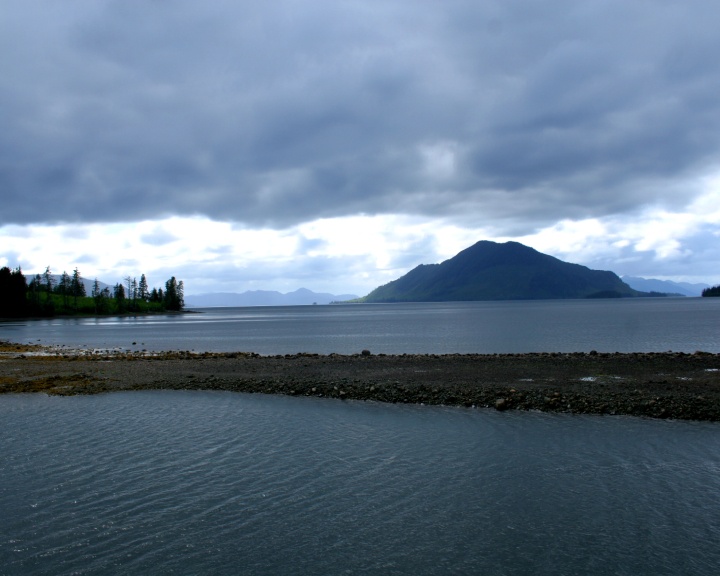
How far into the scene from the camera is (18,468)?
17.0 metres

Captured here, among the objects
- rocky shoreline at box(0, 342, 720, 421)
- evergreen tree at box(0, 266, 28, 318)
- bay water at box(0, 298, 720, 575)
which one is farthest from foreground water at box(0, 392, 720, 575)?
evergreen tree at box(0, 266, 28, 318)

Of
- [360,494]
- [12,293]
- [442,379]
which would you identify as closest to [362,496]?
[360,494]

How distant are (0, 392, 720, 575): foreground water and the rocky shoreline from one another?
3.17 meters

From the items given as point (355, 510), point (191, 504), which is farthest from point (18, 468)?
point (355, 510)

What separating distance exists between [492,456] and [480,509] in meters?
4.69

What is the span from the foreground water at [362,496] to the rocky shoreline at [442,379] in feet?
10.4

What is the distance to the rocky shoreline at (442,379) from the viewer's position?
86.0 ft

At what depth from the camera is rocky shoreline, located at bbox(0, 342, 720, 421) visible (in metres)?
26.2

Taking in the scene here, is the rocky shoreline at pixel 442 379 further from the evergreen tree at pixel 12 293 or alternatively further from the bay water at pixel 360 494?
the evergreen tree at pixel 12 293

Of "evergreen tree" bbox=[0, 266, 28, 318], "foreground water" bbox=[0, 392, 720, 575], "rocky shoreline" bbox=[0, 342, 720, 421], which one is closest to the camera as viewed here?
"foreground water" bbox=[0, 392, 720, 575]

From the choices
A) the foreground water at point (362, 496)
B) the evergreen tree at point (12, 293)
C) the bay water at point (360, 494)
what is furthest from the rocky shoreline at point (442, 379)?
the evergreen tree at point (12, 293)

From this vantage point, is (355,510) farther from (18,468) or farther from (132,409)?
(132,409)

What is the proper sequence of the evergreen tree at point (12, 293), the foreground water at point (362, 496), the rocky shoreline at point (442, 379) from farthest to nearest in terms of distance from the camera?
the evergreen tree at point (12, 293) < the rocky shoreline at point (442, 379) < the foreground water at point (362, 496)

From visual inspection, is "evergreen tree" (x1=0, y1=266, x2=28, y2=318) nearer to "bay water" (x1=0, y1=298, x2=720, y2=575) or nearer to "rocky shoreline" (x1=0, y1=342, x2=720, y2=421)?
"rocky shoreline" (x1=0, y1=342, x2=720, y2=421)
